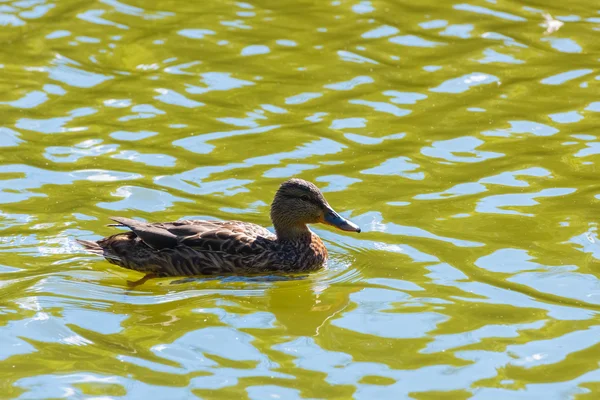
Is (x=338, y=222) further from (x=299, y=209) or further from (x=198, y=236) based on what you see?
(x=198, y=236)

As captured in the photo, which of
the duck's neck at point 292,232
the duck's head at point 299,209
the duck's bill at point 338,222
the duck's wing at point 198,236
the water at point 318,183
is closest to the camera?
the water at point 318,183

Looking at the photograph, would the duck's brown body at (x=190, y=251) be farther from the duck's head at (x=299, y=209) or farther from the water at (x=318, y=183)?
the duck's head at (x=299, y=209)

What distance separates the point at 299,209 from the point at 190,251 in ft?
3.56

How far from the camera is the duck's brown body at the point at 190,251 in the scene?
10.1 meters

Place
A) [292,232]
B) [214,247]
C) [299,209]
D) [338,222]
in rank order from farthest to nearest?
[292,232] < [299,209] < [338,222] < [214,247]

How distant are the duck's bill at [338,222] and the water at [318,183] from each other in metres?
0.29

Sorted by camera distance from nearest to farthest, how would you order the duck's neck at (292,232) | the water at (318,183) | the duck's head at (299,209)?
1. the water at (318,183)
2. the duck's head at (299,209)
3. the duck's neck at (292,232)

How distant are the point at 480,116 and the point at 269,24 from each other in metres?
4.00

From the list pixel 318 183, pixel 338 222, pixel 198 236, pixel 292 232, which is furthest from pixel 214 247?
pixel 318 183

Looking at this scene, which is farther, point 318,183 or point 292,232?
point 318,183

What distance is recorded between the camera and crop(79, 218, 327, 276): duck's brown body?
33.2 ft

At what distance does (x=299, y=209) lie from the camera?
1053cm

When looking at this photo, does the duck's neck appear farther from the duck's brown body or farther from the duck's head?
the duck's brown body

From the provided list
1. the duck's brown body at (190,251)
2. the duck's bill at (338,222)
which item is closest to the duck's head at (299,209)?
the duck's bill at (338,222)
